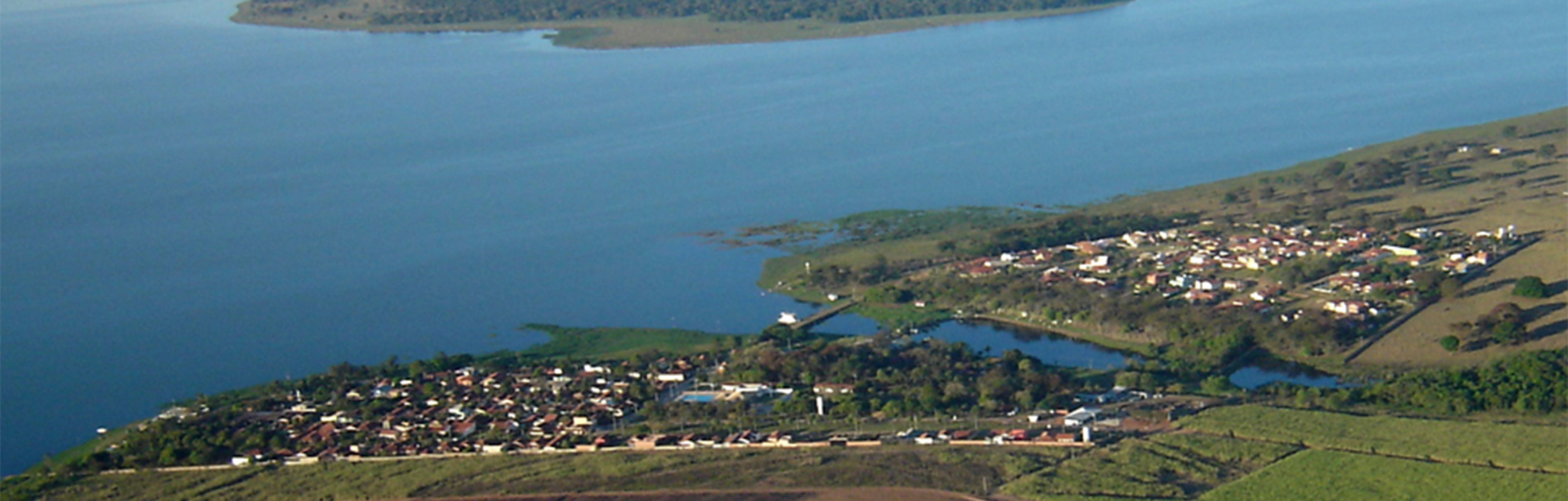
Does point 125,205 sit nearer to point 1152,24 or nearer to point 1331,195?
point 1331,195

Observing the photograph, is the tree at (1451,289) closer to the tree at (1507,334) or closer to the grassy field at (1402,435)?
the tree at (1507,334)

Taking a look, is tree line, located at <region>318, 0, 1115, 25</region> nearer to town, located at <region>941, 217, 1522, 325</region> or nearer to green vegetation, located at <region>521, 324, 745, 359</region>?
town, located at <region>941, 217, 1522, 325</region>

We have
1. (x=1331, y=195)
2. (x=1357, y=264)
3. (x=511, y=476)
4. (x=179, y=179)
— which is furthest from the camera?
(x=179, y=179)

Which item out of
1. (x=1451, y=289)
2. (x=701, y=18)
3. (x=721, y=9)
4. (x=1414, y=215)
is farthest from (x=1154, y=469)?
(x=721, y=9)

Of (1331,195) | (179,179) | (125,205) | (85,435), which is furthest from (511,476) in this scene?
(179,179)

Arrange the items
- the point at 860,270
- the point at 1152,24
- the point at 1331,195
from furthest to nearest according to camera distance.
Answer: the point at 1152,24 → the point at 1331,195 → the point at 860,270

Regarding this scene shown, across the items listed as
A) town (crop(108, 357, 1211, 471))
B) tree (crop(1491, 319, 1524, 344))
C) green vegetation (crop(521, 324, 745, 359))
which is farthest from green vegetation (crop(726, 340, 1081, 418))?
tree (crop(1491, 319, 1524, 344))

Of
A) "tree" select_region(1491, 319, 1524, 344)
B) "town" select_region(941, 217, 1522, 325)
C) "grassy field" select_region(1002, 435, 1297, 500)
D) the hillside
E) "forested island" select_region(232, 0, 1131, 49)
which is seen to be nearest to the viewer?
"grassy field" select_region(1002, 435, 1297, 500)
